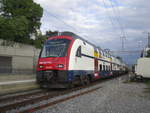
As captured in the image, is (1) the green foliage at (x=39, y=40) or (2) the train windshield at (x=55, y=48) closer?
(2) the train windshield at (x=55, y=48)

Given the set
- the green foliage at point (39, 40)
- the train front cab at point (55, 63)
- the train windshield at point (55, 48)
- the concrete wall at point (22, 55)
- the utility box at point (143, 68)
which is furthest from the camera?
the green foliage at point (39, 40)

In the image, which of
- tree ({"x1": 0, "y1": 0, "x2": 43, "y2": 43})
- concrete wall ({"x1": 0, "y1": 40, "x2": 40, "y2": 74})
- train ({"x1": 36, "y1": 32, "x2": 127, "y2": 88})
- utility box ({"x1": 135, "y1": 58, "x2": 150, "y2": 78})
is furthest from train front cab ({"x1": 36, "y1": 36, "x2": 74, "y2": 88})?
utility box ({"x1": 135, "y1": 58, "x2": 150, "y2": 78})

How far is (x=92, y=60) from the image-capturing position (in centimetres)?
1462

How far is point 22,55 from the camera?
24.5m

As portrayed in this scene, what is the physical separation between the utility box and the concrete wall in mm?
13069

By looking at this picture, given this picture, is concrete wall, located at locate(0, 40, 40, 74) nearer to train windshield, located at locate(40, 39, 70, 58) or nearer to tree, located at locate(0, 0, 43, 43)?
tree, located at locate(0, 0, 43, 43)

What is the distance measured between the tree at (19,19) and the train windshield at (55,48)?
9.56 metres

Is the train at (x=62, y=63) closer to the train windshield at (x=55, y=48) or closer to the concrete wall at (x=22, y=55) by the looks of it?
the train windshield at (x=55, y=48)

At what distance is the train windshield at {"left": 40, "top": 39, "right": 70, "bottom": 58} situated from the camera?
36.1 feet

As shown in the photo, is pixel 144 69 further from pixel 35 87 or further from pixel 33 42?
pixel 33 42

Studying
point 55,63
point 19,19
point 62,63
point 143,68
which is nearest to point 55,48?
point 55,63

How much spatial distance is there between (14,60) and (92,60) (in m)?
13.0

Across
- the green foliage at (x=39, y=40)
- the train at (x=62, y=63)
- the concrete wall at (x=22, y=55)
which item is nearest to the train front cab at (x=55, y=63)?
the train at (x=62, y=63)

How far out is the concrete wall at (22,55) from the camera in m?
22.6
